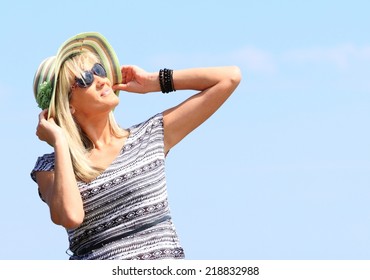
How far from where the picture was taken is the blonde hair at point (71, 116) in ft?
18.3

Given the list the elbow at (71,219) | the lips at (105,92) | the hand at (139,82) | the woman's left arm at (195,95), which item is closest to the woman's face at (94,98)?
the lips at (105,92)

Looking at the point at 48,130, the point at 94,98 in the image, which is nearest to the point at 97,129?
the point at 94,98

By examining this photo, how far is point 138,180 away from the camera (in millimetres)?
5449

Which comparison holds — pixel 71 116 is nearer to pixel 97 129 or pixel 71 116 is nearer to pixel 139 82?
pixel 97 129

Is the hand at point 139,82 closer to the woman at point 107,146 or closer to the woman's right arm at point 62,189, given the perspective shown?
the woman at point 107,146

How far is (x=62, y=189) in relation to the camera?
17.5ft

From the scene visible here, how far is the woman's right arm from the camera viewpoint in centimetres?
531

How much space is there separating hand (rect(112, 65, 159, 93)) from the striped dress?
0.63 m

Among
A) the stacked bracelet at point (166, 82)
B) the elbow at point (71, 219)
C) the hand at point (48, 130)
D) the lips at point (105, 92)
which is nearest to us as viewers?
the elbow at point (71, 219)

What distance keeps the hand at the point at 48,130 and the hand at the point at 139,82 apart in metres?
0.61

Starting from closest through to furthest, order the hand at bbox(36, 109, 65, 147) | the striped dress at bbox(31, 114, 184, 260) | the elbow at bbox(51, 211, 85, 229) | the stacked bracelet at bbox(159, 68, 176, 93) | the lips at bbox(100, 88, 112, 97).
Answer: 1. the elbow at bbox(51, 211, 85, 229)
2. the striped dress at bbox(31, 114, 184, 260)
3. the hand at bbox(36, 109, 65, 147)
4. the lips at bbox(100, 88, 112, 97)
5. the stacked bracelet at bbox(159, 68, 176, 93)

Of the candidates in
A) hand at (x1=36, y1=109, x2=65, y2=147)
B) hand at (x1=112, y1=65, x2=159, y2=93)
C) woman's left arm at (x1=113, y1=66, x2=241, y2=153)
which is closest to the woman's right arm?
hand at (x1=36, y1=109, x2=65, y2=147)

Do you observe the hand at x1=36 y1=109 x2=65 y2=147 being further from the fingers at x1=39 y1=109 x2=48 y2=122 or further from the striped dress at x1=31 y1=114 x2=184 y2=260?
the striped dress at x1=31 y1=114 x2=184 y2=260
